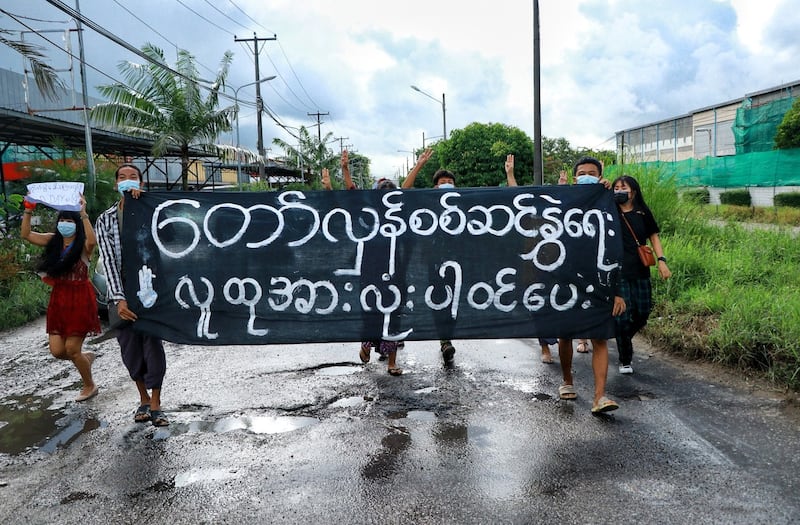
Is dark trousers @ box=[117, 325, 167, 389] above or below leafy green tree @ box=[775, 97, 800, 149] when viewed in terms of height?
below

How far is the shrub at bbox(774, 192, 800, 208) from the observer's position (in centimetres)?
1627

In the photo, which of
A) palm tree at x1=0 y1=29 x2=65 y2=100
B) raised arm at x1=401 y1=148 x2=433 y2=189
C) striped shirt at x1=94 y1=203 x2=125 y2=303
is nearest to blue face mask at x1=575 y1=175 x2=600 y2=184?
raised arm at x1=401 y1=148 x2=433 y2=189

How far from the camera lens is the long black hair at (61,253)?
455cm

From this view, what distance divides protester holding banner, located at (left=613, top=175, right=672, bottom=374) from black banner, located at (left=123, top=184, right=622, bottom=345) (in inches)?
28.9

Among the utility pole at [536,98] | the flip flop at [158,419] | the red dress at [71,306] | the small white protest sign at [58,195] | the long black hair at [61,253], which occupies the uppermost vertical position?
the utility pole at [536,98]

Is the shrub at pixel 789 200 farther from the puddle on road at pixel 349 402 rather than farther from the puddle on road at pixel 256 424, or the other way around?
the puddle on road at pixel 256 424

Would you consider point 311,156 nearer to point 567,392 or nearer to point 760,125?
point 760,125

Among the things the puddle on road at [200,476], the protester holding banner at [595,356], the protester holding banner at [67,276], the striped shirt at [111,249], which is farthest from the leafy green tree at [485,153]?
the puddle on road at [200,476]

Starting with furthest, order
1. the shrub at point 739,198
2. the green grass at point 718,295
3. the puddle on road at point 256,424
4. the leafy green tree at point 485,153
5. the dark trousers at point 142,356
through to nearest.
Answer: the leafy green tree at point 485,153, the shrub at point 739,198, the green grass at point 718,295, the dark trousers at point 142,356, the puddle on road at point 256,424

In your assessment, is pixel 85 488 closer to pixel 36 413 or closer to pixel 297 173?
pixel 36 413

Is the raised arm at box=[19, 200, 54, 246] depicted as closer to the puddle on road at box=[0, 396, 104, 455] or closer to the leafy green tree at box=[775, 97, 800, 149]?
the puddle on road at box=[0, 396, 104, 455]

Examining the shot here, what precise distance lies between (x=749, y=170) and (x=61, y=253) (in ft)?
65.7

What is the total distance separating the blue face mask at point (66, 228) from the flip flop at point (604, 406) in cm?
403

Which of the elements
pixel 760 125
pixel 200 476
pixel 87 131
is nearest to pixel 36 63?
pixel 87 131
